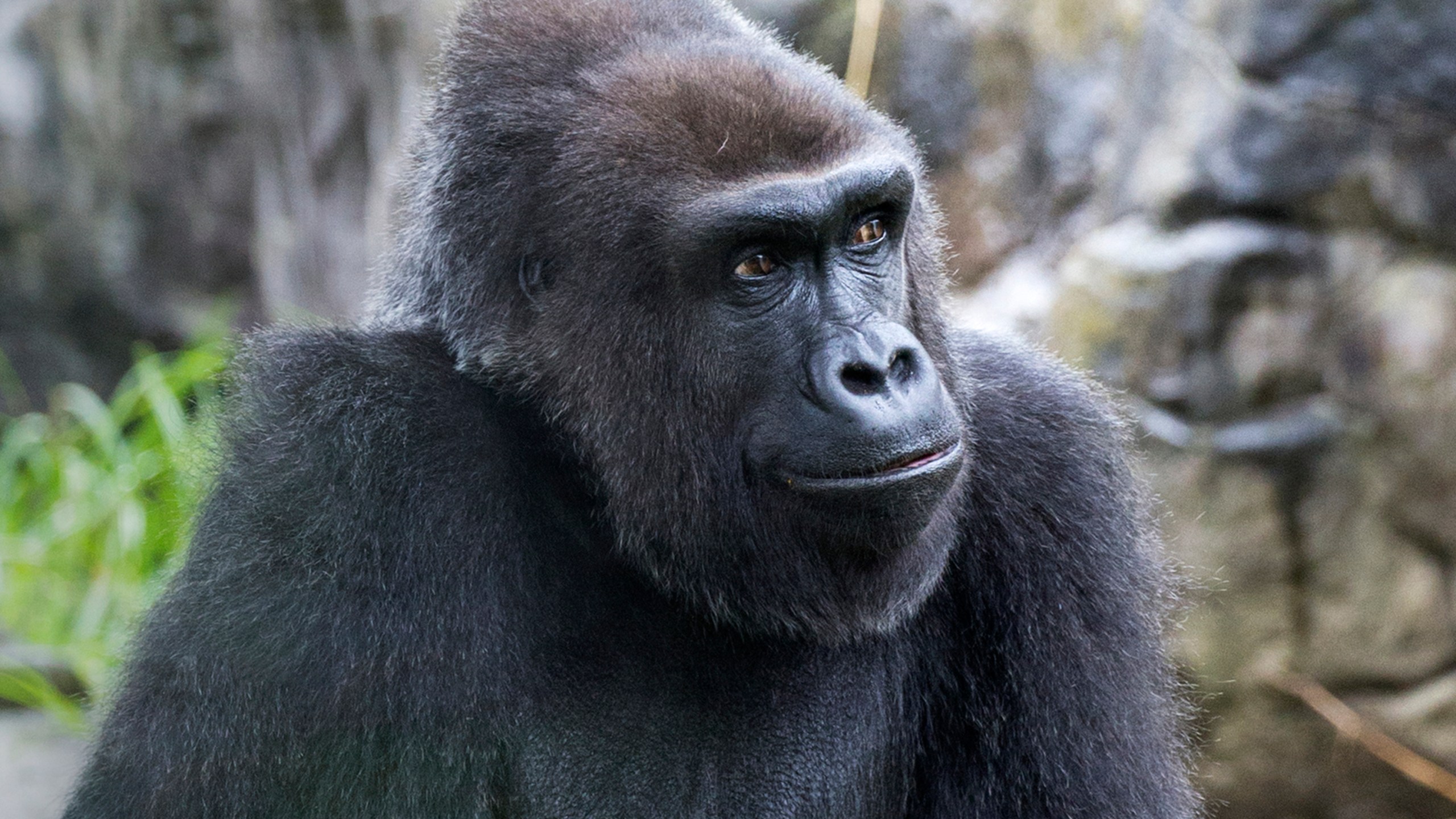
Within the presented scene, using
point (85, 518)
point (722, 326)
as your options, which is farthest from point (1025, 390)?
point (85, 518)

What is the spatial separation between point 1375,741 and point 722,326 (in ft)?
14.0

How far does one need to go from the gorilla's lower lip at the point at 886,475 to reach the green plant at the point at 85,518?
11.8ft

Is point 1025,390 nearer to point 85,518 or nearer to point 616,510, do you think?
point 616,510

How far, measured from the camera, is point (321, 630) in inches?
101

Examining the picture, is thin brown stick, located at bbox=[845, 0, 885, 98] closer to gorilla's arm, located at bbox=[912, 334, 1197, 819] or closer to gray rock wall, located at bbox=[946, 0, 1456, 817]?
gray rock wall, located at bbox=[946, 0, 1456, 817]

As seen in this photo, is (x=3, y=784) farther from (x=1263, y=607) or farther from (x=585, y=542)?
(x=1263, y=607)

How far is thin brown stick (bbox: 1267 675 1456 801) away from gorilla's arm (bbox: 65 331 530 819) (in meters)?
4.24

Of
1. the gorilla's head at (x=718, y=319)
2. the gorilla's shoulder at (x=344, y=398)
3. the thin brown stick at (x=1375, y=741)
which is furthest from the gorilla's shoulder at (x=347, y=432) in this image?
the thin brown stick at (x=1375, y=741)

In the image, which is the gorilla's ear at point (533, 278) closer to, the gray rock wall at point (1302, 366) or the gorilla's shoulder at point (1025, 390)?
the gorilla's shoulder at point (1025, 390)

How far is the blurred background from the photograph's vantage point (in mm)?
5590

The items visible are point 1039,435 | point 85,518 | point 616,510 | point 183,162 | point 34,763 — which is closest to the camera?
point 616,510

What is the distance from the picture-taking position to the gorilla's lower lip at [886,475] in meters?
2.57

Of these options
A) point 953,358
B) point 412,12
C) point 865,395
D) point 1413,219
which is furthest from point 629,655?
point 412,12

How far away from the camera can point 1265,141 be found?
568 cm
